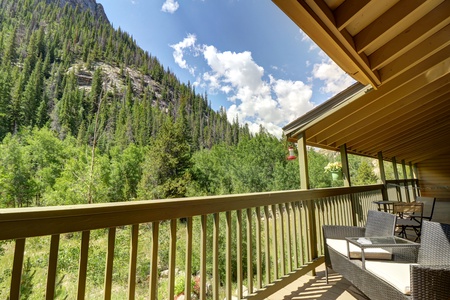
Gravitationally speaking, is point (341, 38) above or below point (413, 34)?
below

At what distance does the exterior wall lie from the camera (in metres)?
11.3

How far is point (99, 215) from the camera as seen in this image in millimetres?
1183

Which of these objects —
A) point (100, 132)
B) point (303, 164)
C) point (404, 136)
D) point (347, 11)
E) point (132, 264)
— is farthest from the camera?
point (100, 132)

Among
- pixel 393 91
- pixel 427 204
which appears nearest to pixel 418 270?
pixel 393 91

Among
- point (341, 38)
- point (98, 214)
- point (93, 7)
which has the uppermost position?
point (93, 7)

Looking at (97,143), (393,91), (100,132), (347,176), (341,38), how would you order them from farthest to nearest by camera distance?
(97,143), (100,132), (347,176), (393,91), (341,38)

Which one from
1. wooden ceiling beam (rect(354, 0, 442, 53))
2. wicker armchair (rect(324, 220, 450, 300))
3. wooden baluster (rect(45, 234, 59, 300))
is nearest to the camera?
wooden baluster (rect(45, 234, 59, 300))

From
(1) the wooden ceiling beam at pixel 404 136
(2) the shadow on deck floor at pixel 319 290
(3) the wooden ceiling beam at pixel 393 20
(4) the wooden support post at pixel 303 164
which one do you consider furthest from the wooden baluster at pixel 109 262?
(1) the wooden ceiling beam at pixel 404 136

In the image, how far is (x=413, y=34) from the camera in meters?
2.33

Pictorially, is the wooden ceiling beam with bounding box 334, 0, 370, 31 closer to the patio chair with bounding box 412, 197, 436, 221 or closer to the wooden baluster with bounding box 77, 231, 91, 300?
the wooden baluster with bounding box 77, 231, 91, 300

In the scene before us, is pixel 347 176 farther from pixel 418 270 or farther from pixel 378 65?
pixel 418 270

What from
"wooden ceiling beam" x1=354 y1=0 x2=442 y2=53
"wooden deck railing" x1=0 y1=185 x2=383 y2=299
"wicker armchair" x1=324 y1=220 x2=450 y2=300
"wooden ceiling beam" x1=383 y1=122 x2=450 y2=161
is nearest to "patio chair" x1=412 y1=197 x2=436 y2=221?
"wooden ceiling beam" x1=383 y1=122 x2=450 y2=161

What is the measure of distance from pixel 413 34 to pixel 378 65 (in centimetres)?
39

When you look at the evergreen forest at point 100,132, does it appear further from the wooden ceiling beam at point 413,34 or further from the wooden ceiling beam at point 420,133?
the wooden ceiling beam at point 420,133
